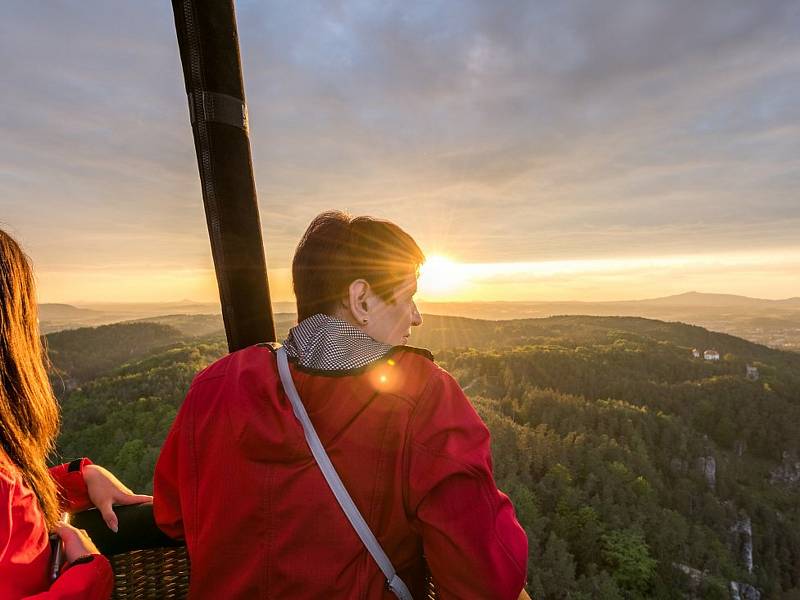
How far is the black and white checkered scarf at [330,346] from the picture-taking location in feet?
4.32

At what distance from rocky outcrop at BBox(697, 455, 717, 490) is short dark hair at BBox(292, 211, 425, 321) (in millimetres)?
66910

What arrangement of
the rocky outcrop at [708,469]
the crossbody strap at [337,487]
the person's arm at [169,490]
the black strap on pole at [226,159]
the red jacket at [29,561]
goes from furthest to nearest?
the rocky outcrop at [708,469], the black strap on pole at [226,159], the person's arm at [169,490], the crossbody strap at [337,487], the red jacket at [29,561]

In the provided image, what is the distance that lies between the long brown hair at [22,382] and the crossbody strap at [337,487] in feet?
Answer: 2.79

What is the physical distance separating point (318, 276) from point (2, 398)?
1.04 m

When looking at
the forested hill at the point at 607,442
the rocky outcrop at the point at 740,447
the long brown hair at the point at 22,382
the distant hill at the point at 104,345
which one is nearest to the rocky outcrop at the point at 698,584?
the forested hill at the point at 607,442

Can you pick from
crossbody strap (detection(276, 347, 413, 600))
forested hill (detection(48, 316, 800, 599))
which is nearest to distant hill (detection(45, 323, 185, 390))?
forested hill (detection(48, 316, 800, 599))

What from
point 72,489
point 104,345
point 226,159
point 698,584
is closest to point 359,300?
point 226,159

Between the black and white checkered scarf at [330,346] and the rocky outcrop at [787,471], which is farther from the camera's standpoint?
the rocky outcrop at [787,471]

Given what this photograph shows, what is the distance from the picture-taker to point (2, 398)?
140 centimetres

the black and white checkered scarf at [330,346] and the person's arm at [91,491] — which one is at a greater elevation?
the black and white checkered scarf at [330,346]

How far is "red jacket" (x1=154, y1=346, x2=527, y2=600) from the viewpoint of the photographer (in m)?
1.21

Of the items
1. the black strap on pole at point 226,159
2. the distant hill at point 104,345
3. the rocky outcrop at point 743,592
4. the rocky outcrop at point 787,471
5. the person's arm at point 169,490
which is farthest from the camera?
the rocky outcrop at point 787,471

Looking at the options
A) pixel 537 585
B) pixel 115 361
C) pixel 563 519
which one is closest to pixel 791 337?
pixel 563 519

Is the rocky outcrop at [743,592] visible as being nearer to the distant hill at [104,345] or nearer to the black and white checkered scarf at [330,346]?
the black and white checkered scarf at [330,346]
